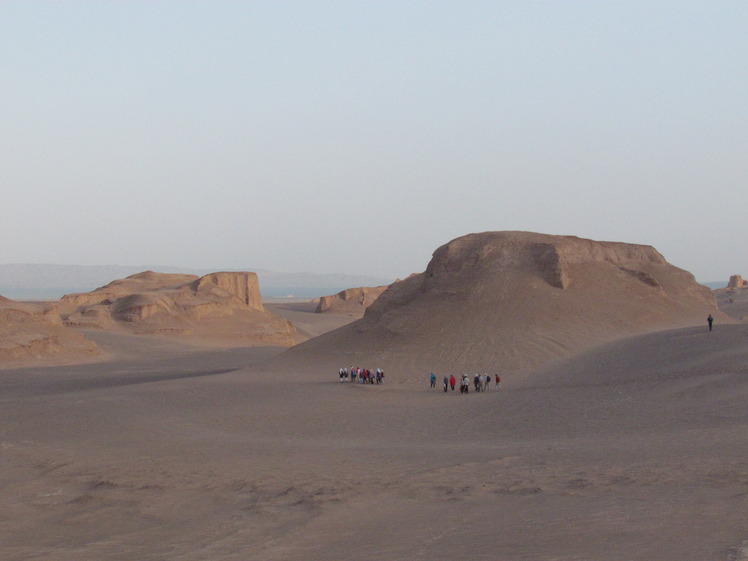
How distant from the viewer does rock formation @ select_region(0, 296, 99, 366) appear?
42562 mm

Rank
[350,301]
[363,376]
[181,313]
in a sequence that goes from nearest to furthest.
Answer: [363,376] → [181,313] → [350,301]

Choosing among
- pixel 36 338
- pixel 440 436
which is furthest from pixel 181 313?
pixel 440 436

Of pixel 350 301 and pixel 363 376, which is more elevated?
pixel 350 301

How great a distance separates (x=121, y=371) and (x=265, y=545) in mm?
31748

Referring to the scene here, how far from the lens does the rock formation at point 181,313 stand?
59594 mm

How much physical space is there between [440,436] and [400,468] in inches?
186

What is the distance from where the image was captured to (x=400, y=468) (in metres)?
13.4

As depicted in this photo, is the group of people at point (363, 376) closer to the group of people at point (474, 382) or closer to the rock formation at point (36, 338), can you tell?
the group of people at point (474, 382)

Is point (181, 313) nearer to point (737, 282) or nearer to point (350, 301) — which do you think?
point (350, 301)

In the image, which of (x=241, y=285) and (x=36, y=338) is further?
(x=241, y=285)

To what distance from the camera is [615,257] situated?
133ft

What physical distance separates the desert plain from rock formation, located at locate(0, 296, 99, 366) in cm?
124

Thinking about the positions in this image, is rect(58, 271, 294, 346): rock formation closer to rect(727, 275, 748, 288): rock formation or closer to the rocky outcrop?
the rocky outcrop

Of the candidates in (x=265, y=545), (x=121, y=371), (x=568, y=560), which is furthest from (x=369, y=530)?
(x=121, y=371)
